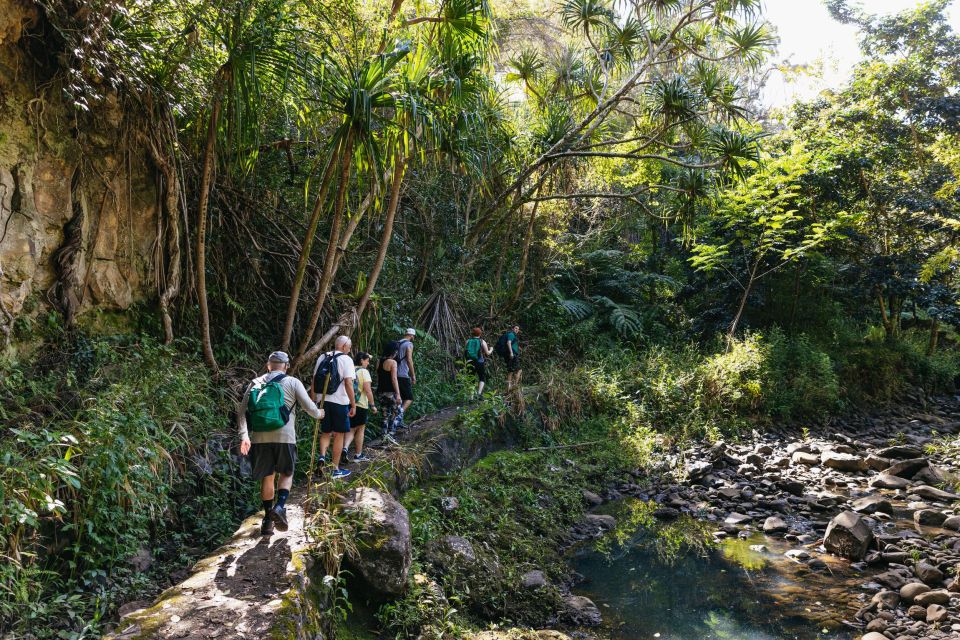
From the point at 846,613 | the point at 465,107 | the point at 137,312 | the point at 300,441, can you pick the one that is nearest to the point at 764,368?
the point at 846,613

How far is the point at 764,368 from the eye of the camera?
13461 millimetres

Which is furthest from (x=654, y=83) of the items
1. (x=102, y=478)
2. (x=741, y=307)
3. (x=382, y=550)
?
(x=102, y=478)

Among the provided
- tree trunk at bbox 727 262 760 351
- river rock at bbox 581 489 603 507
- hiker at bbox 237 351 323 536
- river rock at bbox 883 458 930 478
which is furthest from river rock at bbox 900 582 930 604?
tree trunk at bbox 727 262 760 351

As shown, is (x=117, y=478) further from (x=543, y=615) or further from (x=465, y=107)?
(x=465, y=107)

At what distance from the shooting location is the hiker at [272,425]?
4.52 m

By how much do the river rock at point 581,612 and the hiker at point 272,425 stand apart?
298 cm

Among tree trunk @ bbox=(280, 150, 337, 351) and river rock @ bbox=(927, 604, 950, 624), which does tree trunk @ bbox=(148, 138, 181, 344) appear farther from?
river rock @ bbox=(927, 604, 950, 624)

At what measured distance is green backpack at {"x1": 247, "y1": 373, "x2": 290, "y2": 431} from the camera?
4.52 meters

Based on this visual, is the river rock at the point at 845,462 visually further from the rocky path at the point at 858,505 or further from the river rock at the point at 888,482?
the river rock at the point at 888,482

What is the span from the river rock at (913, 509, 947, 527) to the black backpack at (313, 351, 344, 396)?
821 cm

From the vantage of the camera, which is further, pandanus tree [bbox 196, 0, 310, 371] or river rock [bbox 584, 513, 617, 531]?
river rock [bbox 584, 513, 617, 531]

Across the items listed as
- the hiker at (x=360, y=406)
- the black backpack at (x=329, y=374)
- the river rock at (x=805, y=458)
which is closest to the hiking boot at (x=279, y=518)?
the black backpack at (x=329, y=374)

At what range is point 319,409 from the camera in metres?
4.58

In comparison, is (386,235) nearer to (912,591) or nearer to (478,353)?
(478,353)
